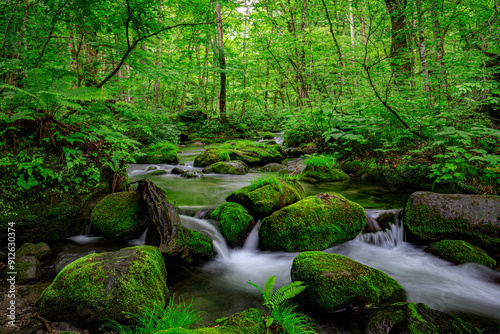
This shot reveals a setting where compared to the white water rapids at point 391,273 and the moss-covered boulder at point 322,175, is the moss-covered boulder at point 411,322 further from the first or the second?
the moss-covered boulder at point 322,175

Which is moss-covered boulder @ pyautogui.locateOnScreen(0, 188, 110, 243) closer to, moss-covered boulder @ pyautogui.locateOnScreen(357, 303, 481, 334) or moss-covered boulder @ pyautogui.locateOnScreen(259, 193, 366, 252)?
moss-covered boulder @ pyautogui.locateOnScreen(259, 193, 366, 252)

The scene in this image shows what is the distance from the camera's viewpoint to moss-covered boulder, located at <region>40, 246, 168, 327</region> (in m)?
2.30

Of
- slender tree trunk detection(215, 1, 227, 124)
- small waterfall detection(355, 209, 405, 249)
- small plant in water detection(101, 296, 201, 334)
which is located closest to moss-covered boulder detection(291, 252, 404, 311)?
small plant in water detection(101, 296, 201, 334)

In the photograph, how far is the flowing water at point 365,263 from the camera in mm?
3074

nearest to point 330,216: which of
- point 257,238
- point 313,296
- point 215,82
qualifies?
point 257,238

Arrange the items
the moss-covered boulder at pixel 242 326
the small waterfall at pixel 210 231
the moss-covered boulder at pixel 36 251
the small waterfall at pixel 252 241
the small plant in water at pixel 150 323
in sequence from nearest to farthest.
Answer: the moss-covered boulder at pixel 242 326 < the small plant in water at pixel 150 323 < the moss-covered boulder at pixel 36 251 < the small waterfall at pixel 210 231 < the small waterfall at pixel 252 241

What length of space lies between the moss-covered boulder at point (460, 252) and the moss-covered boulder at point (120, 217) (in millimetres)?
5051

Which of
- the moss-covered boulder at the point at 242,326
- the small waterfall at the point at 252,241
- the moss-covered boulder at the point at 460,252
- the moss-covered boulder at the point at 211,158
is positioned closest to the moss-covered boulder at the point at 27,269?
the moss-covered boulder at the point at 242,326

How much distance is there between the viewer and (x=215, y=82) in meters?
19.1

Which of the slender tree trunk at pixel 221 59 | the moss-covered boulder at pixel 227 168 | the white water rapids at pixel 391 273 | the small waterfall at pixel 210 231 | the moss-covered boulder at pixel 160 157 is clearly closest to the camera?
the white water rapids at pixel 391 273

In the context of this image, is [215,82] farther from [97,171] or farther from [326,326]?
[326,326]

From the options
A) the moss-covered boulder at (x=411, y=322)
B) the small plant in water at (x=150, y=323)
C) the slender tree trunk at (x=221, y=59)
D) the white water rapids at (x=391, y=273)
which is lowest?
the white water rapids at (x=391, y=273)

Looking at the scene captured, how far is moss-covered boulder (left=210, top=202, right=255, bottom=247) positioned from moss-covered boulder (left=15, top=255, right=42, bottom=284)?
2.66 metres

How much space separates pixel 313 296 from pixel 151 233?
8.77 feet
